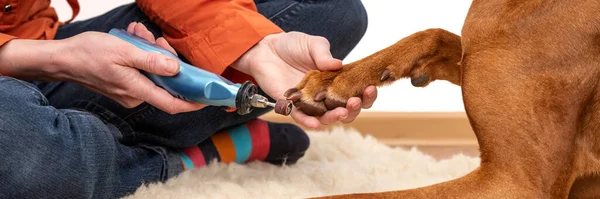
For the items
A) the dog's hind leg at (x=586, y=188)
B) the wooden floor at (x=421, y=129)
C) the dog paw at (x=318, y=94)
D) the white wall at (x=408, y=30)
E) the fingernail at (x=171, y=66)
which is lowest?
the wooden floor at (x=421, y=129)

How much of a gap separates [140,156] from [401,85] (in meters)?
1.36

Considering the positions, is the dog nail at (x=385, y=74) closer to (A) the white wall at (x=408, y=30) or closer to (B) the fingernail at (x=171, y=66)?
(B) the fingernail at (x=171, y=66)

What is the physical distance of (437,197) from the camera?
140cm

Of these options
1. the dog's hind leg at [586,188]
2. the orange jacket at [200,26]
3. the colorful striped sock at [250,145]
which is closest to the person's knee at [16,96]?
the orange jacket at [200,26]

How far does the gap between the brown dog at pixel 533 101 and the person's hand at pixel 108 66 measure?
391 mm

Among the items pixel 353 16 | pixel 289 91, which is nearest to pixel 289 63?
pixel 289 91

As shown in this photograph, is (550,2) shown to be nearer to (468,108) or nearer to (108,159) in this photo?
(468,108)

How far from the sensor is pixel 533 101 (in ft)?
4.46

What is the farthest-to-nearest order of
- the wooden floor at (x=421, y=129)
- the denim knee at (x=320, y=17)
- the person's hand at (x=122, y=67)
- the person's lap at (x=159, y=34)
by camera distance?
the wooden floor at (x=421, y=129), the denim knee at (x=320, y=17), the person's lap at (x=159, y=34), the person's hand at (x=122, y=67)

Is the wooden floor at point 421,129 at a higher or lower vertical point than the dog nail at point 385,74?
lower

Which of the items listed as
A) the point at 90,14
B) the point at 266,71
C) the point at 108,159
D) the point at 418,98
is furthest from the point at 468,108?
the point at 90,14

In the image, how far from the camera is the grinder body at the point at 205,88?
1403 millimetres

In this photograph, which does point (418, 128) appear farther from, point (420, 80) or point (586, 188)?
point (586, 188)

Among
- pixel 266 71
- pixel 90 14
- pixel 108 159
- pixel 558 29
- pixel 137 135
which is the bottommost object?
pixel 90 14
